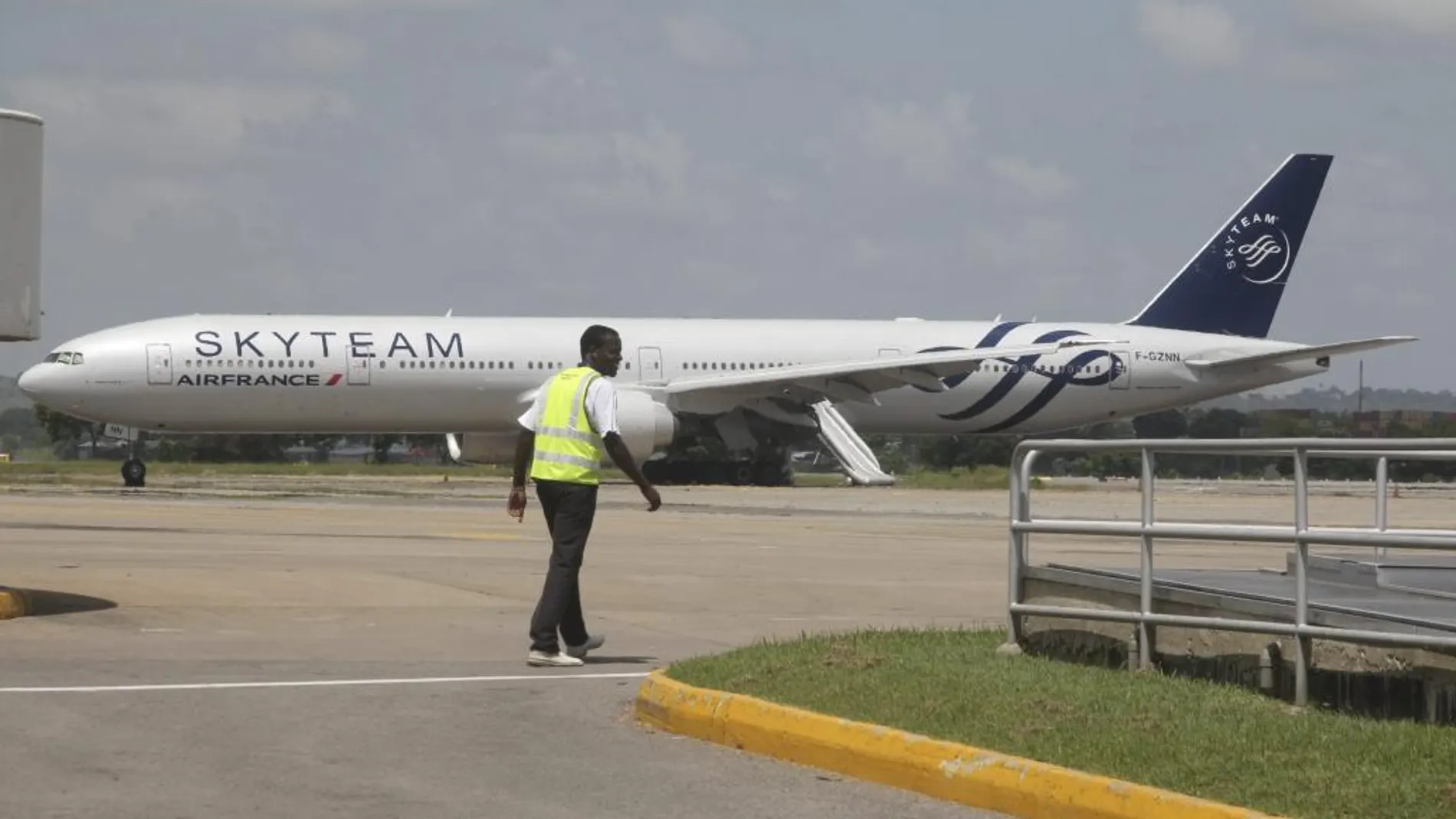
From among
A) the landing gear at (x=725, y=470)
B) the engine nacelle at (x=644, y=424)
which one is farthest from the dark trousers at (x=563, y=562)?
the landing gear at (x=725, y=470)

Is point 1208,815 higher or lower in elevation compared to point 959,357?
lower

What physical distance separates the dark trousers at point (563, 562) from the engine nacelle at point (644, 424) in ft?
79.9

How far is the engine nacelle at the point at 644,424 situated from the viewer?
35.8 metres

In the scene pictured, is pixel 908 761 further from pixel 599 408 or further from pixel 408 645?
pixel 408 645

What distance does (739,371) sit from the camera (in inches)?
1630

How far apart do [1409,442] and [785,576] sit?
379 inches

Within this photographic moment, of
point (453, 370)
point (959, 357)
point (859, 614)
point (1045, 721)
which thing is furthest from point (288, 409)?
point (1045, 721)

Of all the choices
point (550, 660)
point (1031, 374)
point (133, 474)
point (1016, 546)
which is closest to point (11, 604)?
point (550, 660)

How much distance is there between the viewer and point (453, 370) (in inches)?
1544

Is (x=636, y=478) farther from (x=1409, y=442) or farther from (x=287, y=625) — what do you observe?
(x=1409, y=442)

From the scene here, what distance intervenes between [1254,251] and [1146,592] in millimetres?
38377

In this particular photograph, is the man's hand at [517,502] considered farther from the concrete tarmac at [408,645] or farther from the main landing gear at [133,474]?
the main landing gear at [133,474]

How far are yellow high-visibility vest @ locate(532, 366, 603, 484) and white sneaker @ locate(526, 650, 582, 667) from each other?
883 millimetres

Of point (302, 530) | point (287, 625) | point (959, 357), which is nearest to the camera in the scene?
point (287, 625)
